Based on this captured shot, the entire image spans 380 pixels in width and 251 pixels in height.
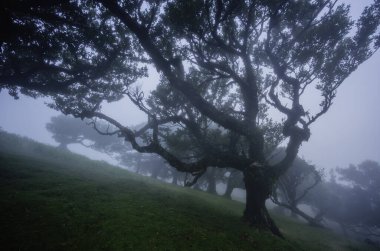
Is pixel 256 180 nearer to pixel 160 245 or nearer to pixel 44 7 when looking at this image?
pixel 160 245

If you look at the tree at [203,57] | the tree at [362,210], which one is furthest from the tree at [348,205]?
the tree at [203,57]

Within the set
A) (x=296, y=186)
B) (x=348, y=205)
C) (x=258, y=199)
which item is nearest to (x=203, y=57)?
(x=258, y=199)

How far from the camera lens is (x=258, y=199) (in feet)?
51.7

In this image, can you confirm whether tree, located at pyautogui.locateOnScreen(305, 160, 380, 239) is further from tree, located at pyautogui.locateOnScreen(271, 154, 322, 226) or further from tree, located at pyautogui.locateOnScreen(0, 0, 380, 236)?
tree, located at pyautogui.locateOnScreen(0, 0, 380, 236)

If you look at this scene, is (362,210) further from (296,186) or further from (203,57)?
(203,57)

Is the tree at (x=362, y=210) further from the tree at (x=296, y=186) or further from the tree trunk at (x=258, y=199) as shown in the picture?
the tree trunk at (x=258, y=199)

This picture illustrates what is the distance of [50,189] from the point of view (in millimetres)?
15391

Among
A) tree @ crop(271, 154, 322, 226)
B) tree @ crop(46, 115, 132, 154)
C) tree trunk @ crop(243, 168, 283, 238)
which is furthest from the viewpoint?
tree @ crop(46, 115, 132, 154)

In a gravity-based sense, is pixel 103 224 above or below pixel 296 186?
below

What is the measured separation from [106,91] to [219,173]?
82.4 ft

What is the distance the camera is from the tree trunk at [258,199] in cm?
1534

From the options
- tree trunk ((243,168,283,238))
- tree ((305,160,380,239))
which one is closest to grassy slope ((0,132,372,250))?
tree trunk ((243,168,283,238))

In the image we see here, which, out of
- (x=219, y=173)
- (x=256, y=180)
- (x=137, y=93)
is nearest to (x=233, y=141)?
(x=256, y=180)

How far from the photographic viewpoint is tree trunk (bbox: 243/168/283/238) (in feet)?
50.3
